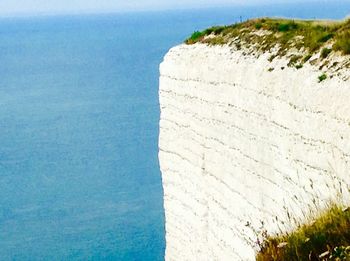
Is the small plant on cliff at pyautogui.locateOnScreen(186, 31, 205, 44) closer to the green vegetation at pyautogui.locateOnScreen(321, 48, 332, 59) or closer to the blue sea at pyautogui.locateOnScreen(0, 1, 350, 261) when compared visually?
the green vegetation at pyautogui.locateOnScreen(321, 48, 332, 59)

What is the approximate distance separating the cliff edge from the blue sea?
23.2m

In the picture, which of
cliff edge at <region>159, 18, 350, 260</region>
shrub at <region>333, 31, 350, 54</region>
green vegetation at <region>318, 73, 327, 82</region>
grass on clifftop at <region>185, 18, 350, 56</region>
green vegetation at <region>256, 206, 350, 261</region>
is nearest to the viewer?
green vegetation at <region>256, 206, 350, 261</region>

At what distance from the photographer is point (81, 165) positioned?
2405 inches

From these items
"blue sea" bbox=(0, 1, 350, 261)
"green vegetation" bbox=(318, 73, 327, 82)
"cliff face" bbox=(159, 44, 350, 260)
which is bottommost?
"blue sea" bbox=(0, 1, 350, 261)

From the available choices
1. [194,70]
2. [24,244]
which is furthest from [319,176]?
[24,244]

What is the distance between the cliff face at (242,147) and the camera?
11516 millimetres

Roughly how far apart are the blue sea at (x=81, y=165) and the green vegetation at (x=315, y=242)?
111 ft

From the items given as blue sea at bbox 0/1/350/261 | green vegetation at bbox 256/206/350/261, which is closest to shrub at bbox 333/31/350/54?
green vegetation at bbox 256/206/350/261

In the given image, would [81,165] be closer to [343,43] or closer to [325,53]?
[325,53]

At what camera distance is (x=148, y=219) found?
4681 cm

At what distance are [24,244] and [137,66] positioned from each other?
73.5 m

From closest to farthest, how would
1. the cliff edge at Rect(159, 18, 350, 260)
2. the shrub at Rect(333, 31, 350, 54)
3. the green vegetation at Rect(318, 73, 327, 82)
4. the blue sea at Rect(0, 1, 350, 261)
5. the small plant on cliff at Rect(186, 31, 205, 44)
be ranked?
the cliff edge at Rect(159, 18, 350, 260)
the green vegetation at Rect(318, 73, 327, 82)
the shrub at Rect(333, 31, 350, 54)
the small plant on cliff at Rect(186, 31, 205, 44)
the blue sea at Rect(0, 1, 350, 261)

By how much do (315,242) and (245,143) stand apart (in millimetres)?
7824

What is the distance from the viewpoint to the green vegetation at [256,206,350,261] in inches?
261
